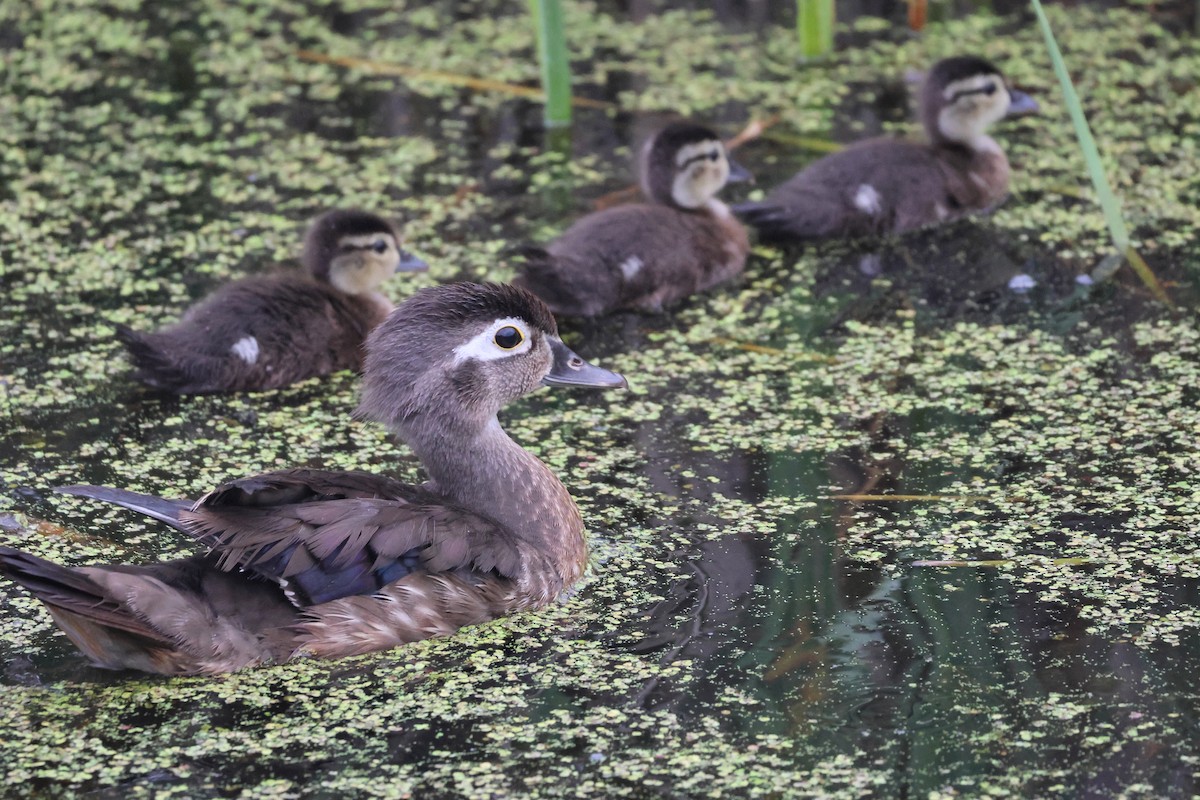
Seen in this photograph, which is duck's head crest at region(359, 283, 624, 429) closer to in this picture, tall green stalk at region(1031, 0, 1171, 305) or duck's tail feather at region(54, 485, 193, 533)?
duck's tail feather at region(54, 485, 193, 533)

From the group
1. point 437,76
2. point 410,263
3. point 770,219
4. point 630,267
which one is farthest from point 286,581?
point 437,76

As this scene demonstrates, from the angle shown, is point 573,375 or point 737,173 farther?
point 737,173

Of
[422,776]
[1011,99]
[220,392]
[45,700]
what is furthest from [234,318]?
[1011,99]

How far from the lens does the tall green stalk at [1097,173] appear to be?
18.6 ft

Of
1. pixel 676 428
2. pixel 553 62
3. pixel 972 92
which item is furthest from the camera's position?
pixel 553 62

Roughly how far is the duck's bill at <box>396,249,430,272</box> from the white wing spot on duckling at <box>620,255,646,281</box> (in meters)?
0.68

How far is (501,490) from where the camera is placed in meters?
4.54

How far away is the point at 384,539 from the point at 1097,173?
9.71 feet

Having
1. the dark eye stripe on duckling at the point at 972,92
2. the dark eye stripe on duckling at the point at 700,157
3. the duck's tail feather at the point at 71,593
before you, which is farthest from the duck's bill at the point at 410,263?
the duck's tail feather at the point at 71,593

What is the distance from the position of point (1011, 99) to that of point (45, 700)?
4.87 m

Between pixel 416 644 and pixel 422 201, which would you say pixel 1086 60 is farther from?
pixel 416 644

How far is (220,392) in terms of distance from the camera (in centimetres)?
571

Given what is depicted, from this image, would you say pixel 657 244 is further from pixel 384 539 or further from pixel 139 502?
pixel 139 502

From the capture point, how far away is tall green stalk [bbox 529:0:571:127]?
7445 millimetres
